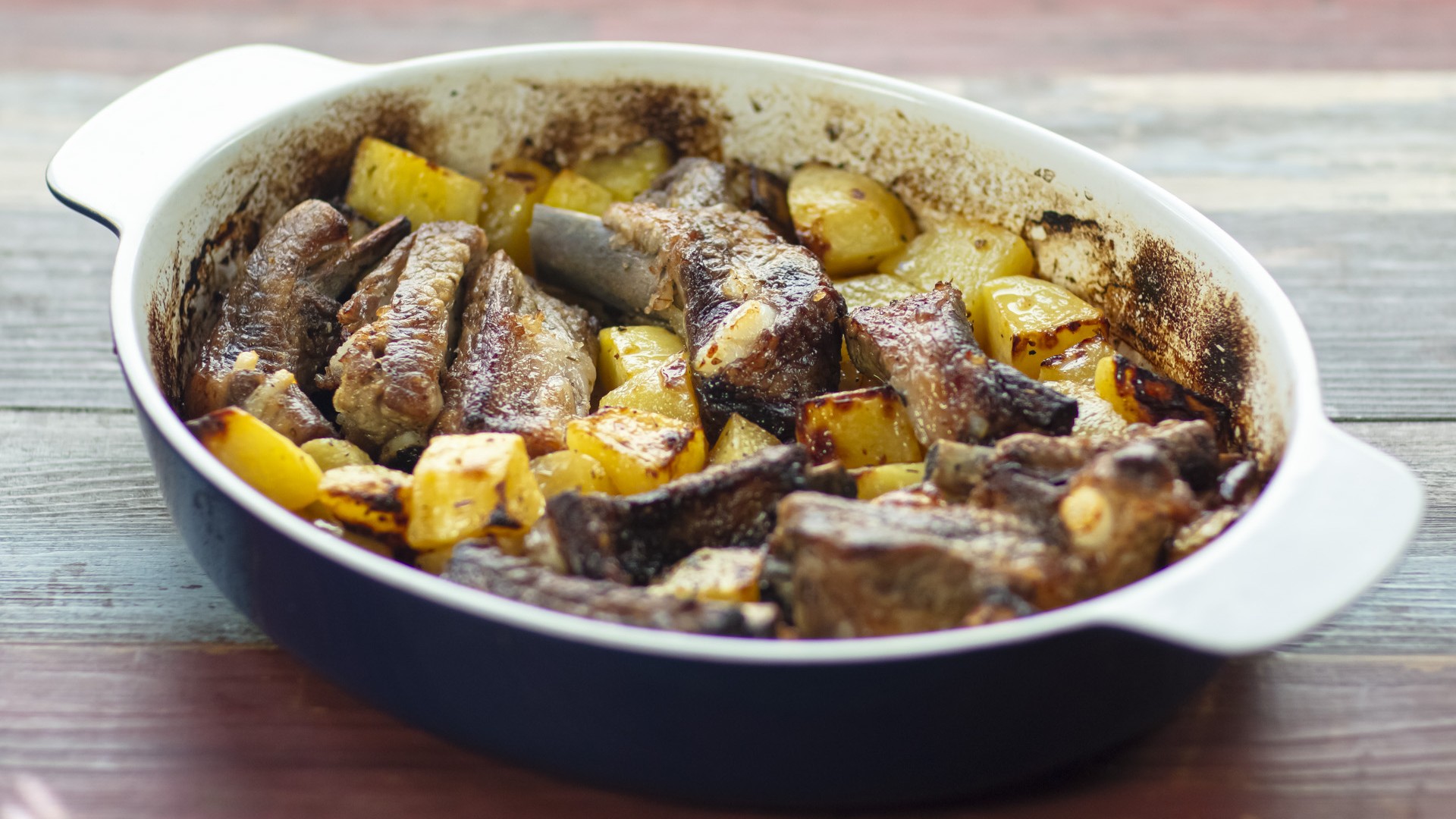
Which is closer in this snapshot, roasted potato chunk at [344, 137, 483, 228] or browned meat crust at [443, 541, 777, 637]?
browned meat crust at [443, 541, 777, 637]

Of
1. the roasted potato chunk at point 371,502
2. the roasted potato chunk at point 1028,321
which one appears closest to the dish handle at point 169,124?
the roasted potato chunk at point 371,502

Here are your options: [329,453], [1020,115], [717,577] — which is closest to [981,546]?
[717,577]

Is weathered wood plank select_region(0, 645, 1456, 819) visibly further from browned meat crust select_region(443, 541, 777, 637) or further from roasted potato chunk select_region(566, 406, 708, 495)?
roasted potato chunk select_region(566, 406, 708, 495)

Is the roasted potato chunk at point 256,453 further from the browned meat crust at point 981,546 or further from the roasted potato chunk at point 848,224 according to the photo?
the roasted potato chunk at point 848,224

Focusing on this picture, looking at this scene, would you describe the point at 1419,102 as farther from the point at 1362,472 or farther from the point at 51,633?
the point at 51,633

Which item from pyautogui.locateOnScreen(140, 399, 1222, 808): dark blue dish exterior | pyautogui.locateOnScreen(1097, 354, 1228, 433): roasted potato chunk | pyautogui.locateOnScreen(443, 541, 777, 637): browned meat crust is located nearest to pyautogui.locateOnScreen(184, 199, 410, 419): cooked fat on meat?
pyautogui.locateOnScreen(140, 399, 1222, 808): dark blue dish exterior

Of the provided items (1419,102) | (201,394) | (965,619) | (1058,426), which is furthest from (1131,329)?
(1419,102)

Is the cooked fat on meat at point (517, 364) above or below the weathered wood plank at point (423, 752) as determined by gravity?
above
